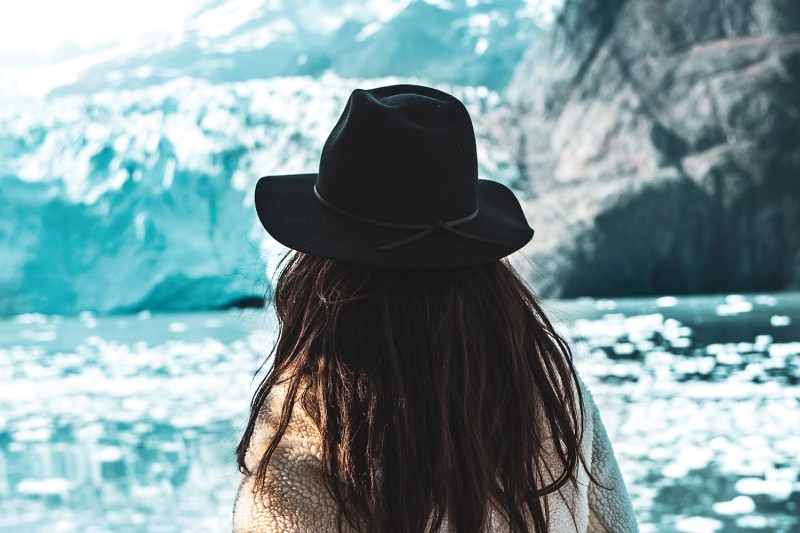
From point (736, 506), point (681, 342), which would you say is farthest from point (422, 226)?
point (681, 342)

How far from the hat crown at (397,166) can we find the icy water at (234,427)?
11.8 inches

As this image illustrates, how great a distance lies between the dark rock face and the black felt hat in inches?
1060

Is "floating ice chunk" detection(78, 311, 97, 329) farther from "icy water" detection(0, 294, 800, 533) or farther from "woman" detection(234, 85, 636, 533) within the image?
"woman" detection(234, 85, 636, 533)

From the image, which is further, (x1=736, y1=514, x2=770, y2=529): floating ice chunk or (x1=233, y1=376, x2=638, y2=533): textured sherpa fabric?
(x1=736, y1=514, x2=770, y2=529): floating ice chunk

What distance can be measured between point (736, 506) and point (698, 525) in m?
0.44

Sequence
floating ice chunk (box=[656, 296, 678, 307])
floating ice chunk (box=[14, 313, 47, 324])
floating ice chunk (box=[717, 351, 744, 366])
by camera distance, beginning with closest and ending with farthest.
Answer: floating ice chunk (box=[717, 351, 744, 366]) < floating ice chunk (box=[656, 296, 678, 307]) < floating ice chunk (box=[14, 313, 47, 324])

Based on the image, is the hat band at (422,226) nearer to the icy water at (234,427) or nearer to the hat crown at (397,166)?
the hat crown at (397,166)

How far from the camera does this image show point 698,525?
5.15 metres

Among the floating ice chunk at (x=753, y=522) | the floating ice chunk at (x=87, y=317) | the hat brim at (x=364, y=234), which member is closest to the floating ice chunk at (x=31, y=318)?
the floating ice chunk at (x=87, y=317)

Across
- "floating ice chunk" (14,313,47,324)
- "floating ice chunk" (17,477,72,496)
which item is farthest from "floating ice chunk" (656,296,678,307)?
"floating ice chunk" (17,477,72,496)

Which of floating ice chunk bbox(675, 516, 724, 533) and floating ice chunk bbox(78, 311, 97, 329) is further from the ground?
floating ice chunk bbox(675, 516, 724, 533)

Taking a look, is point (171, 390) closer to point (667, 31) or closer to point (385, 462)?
point (385, 462)

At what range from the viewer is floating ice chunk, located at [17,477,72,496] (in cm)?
659

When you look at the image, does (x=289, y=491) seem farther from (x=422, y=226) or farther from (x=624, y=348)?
(x=624, y=348)
